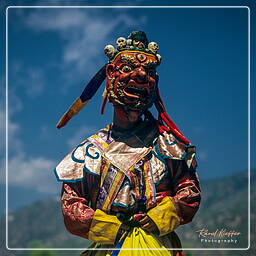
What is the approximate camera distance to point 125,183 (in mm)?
5430

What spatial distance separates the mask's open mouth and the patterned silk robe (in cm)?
34

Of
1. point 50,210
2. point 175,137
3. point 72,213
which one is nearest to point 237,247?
point 175,137

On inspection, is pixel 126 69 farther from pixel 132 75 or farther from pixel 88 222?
pixel 88 222

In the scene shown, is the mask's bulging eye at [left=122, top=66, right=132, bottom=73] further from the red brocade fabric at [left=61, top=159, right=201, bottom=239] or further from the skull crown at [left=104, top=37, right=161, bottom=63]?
the red brocade fabric at [left=61, top=159, right=201, bottom=239]

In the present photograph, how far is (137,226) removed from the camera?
540 centimetres

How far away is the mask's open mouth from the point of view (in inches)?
221

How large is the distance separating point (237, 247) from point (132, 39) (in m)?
2.23

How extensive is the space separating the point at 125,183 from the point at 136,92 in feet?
2.60

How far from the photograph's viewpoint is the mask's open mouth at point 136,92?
562 centimetres

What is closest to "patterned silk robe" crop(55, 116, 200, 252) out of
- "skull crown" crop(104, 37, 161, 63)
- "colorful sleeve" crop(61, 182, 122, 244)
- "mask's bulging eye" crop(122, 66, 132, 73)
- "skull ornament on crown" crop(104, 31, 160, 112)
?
"colorful sleeve" crop(61, 182, 122, 244)

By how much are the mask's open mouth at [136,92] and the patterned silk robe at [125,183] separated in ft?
1.13

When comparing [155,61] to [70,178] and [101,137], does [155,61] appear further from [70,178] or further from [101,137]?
[70,178]

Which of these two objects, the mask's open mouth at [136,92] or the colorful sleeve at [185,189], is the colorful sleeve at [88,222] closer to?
the colorful sleeve at [185,189]

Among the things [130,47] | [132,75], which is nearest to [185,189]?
[132,75]
